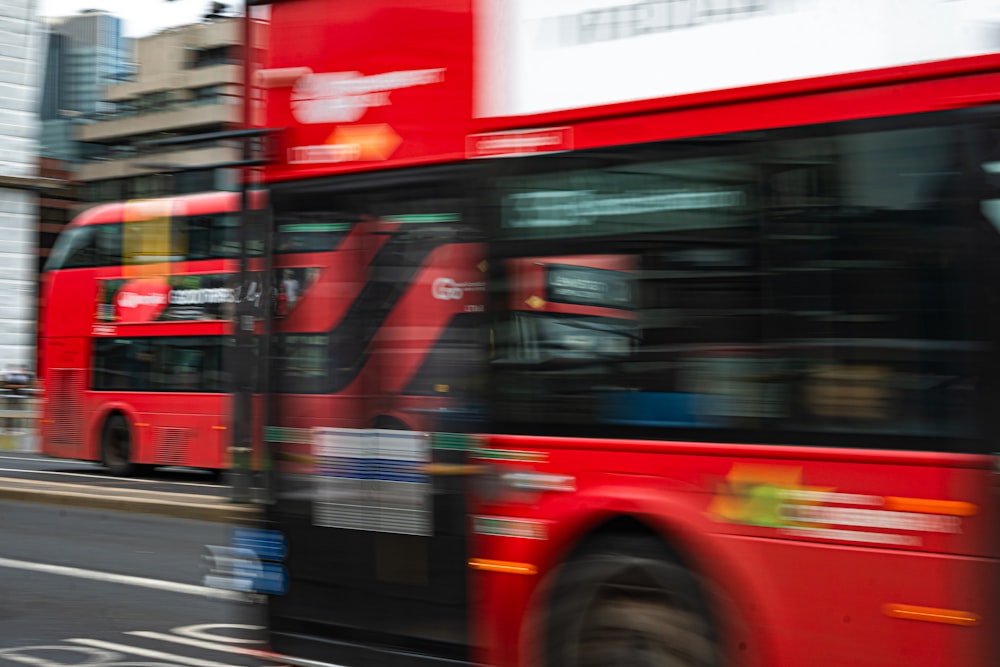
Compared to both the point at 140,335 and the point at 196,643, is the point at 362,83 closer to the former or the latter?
the point at 196,643

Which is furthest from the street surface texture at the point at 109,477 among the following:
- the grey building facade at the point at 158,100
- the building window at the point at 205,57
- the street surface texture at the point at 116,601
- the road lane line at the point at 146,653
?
the building window at the point at 205,57

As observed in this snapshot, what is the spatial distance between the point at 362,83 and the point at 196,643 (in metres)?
3.34

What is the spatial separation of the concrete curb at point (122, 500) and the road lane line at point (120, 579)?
2.63m

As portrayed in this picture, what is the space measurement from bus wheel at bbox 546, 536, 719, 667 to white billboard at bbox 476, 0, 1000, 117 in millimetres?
1641

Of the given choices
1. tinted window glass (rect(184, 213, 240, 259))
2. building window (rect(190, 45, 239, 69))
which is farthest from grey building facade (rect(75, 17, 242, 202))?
tinted window glass (rect(184, 213, 240, 259))

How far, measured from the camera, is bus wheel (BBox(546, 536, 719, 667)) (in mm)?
4723

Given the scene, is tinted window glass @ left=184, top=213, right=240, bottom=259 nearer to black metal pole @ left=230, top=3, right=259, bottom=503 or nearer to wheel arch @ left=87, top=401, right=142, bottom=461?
wheel arch @ left=87, top=401, right=142, bottom=461

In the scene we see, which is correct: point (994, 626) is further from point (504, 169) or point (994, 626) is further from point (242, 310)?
point (242, 310)

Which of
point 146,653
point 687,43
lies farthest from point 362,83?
point 146,653

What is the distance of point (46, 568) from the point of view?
10.3 metres

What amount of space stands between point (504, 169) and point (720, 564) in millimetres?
1688

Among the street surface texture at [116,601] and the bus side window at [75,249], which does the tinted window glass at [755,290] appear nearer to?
the street surface texture at [116,601]

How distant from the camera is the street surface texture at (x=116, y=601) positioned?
280 inches

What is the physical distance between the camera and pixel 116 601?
884 centimetres
